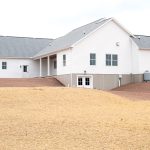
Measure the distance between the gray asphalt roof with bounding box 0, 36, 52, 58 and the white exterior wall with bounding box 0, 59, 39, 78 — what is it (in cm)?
67

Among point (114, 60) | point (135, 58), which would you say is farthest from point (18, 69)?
point (135, 58)

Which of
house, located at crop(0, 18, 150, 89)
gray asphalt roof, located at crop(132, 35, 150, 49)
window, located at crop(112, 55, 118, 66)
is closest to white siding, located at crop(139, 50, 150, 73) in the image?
house, located at crop(0, 18, 150, 89)

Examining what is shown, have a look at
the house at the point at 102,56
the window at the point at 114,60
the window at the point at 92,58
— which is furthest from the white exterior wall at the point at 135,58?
the window at the point at 92,58

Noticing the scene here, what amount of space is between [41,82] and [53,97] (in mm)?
16456

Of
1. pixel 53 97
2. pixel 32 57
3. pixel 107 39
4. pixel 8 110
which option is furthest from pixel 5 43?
pixel 8 110

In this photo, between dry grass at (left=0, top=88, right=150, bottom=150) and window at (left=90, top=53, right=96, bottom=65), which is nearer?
dry grass at (left=0, top=88, right=150, bottom=150)

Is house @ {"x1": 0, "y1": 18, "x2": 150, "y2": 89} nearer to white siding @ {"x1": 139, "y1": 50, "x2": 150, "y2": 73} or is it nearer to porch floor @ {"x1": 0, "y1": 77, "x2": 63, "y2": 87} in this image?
white siding @ {"x1": 139, "y1": 50, "x2": 150, "y2": 73}

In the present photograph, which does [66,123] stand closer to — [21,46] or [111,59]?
[111,59]

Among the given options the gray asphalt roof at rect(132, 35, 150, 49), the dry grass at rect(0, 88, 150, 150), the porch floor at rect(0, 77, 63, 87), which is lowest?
the dry grass at rect(0, 88, 150, 150)

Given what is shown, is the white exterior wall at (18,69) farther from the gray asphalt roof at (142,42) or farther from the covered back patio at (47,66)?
the gray asphalt roof at (142,42)

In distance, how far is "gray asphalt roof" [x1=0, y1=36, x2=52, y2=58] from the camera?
154 ft

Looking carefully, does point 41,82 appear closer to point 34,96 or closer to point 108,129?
point 34,96

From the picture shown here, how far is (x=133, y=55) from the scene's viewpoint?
41000 mm

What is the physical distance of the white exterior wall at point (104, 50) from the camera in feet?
126
